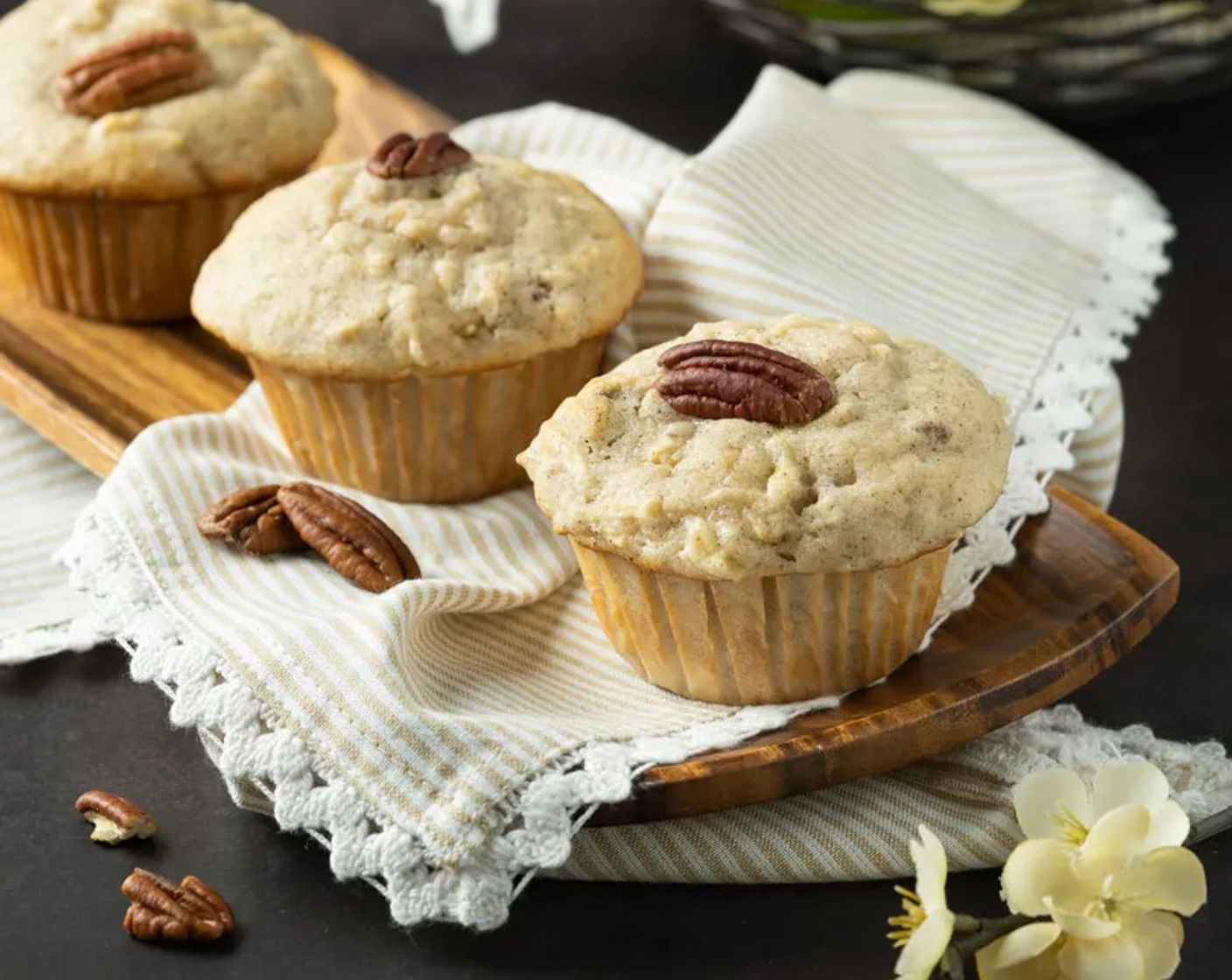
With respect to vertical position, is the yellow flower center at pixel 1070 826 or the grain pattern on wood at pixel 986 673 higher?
the yellow flower center at pixel 1070 826

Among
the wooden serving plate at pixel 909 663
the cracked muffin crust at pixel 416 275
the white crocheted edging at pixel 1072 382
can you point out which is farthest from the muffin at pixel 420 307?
the white crocheted edging at pixel 1072 382

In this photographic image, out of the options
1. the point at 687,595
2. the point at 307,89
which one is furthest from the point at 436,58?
the point at 687,595

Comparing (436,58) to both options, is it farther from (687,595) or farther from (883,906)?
(883,906)

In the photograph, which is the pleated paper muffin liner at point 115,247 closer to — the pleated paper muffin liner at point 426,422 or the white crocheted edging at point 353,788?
the pleated paper muffin liner at point 426,422

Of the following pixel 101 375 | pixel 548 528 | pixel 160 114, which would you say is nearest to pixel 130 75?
pixel 160 114

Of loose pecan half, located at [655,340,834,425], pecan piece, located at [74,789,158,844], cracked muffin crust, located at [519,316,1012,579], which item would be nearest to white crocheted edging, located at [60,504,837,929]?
pecan piece, located at [74,789,158,844]

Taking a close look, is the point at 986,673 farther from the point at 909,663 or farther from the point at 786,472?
the point at 786,472
